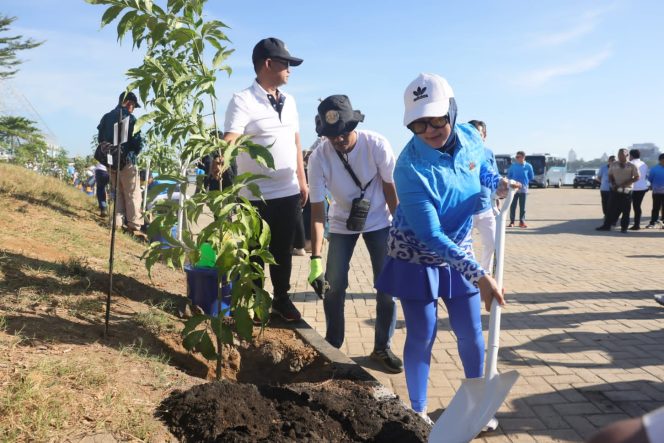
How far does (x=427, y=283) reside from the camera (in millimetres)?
2840

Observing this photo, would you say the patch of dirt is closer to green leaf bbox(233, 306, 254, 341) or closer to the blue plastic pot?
the blue plastic pot

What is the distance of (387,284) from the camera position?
9.74 feet

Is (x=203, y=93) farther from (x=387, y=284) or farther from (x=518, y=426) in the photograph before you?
(x=518, y=426)

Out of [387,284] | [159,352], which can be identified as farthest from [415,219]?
[159,352]

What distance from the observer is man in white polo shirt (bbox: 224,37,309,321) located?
13.0 ft

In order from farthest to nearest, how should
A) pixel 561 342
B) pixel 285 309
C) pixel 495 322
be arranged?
pixel 561 342 < pixel 285 309 < pixel 495 322

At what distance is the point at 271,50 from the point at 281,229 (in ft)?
4.44

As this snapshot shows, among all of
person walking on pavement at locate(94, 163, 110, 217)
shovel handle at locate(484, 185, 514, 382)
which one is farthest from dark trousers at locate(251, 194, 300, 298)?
person walking on pavement at locate(94, 163, 110, 217)

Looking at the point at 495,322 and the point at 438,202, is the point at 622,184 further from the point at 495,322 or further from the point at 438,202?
the point at 495,322

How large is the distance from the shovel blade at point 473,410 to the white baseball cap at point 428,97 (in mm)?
1253

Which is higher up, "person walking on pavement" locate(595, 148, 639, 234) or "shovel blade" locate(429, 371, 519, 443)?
"person walking on pavement" locate(595, 148, 639, 234)

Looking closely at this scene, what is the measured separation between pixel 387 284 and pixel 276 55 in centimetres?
201

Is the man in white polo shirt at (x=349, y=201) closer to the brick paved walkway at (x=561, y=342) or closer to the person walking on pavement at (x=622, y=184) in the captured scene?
the brick paved walkway at (x=561, y=342)

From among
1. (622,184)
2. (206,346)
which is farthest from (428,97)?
(622,184)
